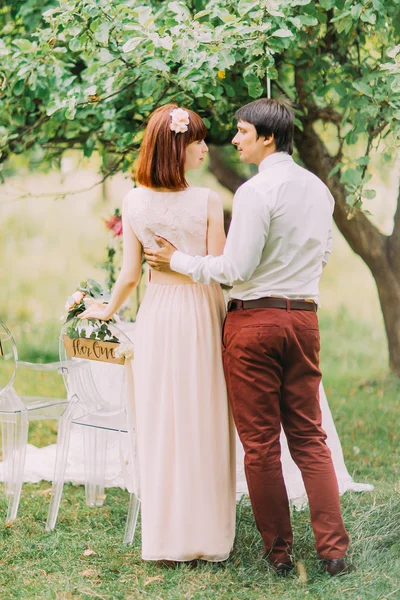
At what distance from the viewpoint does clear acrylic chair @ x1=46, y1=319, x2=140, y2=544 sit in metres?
3.58

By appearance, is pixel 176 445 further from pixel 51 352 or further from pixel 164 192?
pixel 51 352

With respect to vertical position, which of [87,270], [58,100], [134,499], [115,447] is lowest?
[87,270]

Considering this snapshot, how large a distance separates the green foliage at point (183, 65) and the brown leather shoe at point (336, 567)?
1836mm

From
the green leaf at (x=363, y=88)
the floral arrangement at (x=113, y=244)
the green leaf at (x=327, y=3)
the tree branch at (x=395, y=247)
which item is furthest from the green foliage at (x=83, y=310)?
the tree branch at (x=395, y=247)

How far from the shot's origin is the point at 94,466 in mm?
4168

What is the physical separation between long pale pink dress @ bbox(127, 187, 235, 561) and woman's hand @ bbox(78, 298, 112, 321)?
0.82 ft

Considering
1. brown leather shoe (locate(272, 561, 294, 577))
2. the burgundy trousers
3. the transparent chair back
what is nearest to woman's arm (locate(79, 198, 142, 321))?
the burgundy trousers

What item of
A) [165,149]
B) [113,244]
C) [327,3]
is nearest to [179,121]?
[165,149]

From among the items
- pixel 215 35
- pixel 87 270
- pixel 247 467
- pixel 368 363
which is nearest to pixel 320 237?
pixel 247 467

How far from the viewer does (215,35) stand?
11.9 ft

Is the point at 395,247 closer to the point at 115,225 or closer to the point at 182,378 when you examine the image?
the point at 115,225

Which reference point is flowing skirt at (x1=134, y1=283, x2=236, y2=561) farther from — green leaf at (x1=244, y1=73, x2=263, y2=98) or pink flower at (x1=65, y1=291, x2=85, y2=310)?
green leaf at (x1=244, y1=73, x2=263, y2=98)

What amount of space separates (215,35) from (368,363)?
16.4 ft

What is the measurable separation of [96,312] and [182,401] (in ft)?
1.96
